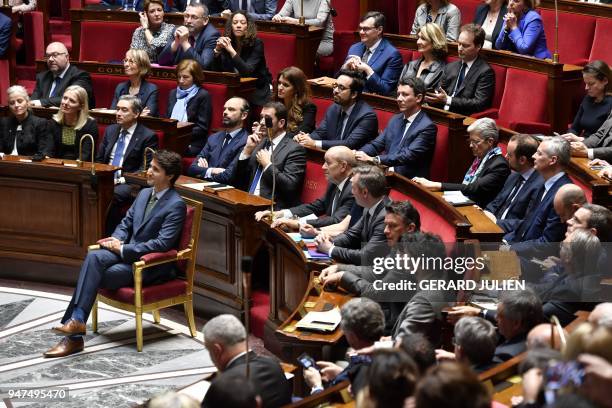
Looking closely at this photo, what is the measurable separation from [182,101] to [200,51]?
61 cm

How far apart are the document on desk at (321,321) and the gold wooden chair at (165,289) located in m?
1.29

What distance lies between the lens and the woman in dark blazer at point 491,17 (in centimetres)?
652

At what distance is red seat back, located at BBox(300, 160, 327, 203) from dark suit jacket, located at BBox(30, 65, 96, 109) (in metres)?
1.93

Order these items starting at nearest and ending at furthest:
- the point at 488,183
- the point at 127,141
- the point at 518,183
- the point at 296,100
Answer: the point at 518,183
the point at 488,183
the point at 296,100
the point at 127,141

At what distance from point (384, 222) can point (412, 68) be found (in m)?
2.17

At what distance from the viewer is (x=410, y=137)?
5.46 metres

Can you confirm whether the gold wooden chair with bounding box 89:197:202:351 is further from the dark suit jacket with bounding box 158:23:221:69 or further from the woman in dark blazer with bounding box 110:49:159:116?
the dark suit jacket with bounding box 158:23:221:69

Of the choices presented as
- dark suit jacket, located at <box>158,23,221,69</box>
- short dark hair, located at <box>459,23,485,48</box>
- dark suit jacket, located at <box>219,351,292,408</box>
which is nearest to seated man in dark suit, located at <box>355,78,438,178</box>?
short dark hair, located at <box>459,23,485,48</box>

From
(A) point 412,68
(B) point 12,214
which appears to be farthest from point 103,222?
(A) point 412,68

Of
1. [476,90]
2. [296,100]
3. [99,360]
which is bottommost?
[99,360]

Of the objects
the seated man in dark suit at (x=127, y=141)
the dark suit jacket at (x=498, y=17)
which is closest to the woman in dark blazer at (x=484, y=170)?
the dark suit jacket at (x=498, y=17)

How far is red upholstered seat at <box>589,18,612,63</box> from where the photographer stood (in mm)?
6383

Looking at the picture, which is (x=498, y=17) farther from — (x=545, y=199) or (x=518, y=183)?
(x=545, y=199)

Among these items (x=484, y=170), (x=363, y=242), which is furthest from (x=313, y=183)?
(x=363, y=242)
